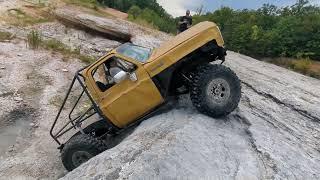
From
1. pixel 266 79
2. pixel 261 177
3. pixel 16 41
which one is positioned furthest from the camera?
pixel 16 41

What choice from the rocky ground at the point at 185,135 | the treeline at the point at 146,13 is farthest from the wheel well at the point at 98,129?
the treeline at the point at 146,13

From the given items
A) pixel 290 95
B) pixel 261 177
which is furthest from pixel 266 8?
pixel 261 177

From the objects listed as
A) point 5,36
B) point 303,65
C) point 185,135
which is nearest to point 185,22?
point 303,65

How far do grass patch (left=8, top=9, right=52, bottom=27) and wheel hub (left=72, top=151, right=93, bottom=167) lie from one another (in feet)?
38.2

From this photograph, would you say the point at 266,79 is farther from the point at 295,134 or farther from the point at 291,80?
the point at 295,134

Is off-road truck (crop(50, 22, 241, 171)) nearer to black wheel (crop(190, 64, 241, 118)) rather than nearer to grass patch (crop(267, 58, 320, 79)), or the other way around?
black wheel (crop(190, 64, 241, 118))

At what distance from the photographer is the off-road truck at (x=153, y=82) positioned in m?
8.27

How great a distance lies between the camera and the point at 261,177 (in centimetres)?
663

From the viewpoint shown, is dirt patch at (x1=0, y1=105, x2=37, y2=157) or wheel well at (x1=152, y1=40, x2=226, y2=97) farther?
dirt patch at (x1=0, y1=105, x2=37, y2=157)

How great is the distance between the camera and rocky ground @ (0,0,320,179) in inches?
263

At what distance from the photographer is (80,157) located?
29.4ft

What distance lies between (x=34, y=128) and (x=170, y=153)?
5536 millimetres

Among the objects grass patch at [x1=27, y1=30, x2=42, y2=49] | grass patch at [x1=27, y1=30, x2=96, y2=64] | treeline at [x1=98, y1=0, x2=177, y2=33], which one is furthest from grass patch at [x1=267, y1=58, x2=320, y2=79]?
grass patch at [x1=27, y1=30, x2=42, y2=49]

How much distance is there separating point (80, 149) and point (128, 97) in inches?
52.0
